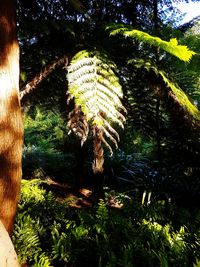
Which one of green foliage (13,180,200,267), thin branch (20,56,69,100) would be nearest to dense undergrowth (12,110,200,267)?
green foliage (13,180,200,267)

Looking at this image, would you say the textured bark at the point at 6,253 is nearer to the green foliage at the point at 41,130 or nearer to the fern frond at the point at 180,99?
the fern frond at the point at 180,99

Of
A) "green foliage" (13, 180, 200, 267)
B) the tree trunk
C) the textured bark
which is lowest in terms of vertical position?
"green foliage" (13, 180, 200, 267)

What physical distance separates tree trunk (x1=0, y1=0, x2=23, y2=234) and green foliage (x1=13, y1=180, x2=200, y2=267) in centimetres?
50

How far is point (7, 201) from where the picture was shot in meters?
2.34

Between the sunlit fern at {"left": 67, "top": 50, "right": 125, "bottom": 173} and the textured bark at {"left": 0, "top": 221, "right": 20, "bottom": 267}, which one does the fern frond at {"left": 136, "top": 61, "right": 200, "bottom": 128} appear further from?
the textured bark at {"left": 0, "top": 221, "right": 20, "bottom": 267}

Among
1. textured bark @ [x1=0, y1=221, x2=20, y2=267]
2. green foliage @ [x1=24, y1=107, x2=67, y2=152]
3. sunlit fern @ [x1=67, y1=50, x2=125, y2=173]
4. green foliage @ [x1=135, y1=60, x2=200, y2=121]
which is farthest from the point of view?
green foliage @ [x1=24, y1=107, x2=67, y2=152]

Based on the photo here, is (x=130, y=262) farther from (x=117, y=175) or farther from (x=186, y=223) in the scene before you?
(x=117, y=175)

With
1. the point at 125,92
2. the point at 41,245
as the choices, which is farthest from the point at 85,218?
the point at 125,92

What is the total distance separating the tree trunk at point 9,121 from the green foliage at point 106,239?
50 centimetres

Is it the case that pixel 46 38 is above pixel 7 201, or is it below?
above

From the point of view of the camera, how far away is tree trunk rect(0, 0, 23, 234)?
2.32 meters

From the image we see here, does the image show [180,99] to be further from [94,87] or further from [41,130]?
[41,130]

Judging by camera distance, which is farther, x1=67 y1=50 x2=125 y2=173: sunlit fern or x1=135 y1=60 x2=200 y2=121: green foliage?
x1=135 y1=60 x2=200 y2=121: green foliage

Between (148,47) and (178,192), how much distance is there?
226cm
